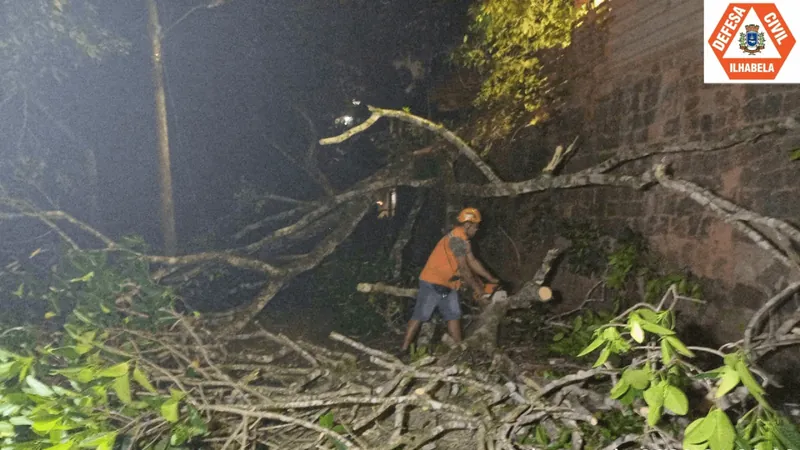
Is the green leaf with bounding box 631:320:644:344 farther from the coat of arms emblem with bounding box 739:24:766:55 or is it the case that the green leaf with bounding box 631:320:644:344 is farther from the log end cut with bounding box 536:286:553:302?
the coat of arms emblem with bounding box 739:24:766:55

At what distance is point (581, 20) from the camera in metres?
5.54

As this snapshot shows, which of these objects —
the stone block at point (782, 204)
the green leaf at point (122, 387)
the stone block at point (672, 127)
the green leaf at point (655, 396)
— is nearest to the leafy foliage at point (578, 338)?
the stone block at point (782, 204)

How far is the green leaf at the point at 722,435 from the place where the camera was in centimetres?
143

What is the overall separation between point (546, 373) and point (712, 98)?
7.92ft

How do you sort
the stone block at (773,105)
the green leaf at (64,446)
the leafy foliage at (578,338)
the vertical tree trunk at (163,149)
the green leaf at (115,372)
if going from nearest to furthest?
1. the green leaf at (64,446)
2. the green leaf at (115,372)
3. the stone block at (773,105)
4. the leafy foliage at (578,338)
5. the vertical tree trunk at (163,149)

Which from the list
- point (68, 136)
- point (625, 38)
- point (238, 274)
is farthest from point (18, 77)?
point (625, 38)

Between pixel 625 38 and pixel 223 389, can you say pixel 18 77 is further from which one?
pixel 625 38

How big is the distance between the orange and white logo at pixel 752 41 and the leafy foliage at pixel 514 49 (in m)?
1.76

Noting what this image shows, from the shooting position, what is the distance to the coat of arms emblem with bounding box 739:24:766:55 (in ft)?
12.1

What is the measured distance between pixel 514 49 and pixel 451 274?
2.80 meters

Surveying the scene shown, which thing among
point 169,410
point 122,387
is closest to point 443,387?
point 169,410

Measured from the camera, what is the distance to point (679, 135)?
14.3ft

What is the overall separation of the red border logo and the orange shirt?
2409mm

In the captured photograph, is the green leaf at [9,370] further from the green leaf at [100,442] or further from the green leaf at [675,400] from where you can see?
Answer: the green leaf at [675,400]
